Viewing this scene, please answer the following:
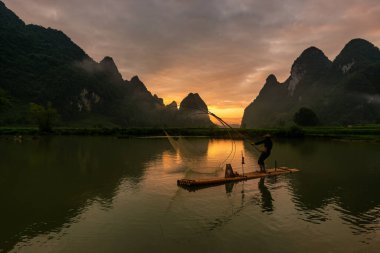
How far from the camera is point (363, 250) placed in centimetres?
1154

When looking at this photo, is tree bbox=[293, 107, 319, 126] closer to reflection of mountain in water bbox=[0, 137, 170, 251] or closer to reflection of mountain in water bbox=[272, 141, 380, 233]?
reflection of mountain in water bbox=[272, 141, 380, 233]

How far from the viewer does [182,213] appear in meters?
15.7

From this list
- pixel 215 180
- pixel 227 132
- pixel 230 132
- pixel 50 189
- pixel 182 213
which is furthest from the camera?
pixel 227 132

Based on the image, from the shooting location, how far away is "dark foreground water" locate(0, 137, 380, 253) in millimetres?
12008

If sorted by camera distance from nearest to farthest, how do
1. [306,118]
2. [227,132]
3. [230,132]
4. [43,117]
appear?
[230,132] → [227,132] → [43,117] → [306,118]

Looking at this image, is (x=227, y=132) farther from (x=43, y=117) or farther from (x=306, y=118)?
(x=43, y=117)

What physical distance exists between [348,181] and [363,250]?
45.5 ft

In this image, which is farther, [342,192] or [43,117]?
[43,117]

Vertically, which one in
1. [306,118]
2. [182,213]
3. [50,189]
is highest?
[306,118]

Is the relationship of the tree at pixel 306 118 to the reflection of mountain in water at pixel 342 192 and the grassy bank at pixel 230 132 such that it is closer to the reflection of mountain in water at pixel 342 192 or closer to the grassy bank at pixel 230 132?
the grassy bank at pixel 230 132

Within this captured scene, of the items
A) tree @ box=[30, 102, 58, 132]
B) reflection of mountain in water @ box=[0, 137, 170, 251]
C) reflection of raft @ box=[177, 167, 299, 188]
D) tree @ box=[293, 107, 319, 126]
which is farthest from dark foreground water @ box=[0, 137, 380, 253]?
tree @ box=[293, 107, 319, 126]

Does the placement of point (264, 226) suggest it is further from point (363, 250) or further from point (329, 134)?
point (329, 134)

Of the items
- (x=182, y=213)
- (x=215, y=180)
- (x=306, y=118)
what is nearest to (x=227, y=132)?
(x=306, y=118)

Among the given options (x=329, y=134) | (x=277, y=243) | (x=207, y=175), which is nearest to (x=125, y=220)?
(x=277, y=243)
